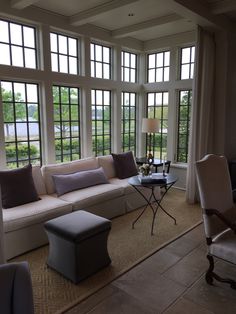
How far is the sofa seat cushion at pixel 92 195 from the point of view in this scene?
11.8 ft

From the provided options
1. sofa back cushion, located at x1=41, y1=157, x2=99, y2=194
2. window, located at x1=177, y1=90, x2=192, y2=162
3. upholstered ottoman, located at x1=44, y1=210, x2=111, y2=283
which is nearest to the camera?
upholstered ottoman, located at x1=44, y1=210, x2=111, y2=283

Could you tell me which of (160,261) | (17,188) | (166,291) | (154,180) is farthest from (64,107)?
(166,291)

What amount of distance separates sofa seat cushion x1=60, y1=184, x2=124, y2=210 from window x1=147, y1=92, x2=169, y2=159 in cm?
201

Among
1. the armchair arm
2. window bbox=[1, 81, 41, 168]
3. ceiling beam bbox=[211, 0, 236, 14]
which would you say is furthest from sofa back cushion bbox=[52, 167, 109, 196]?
ceiling beam bbox=[211, 0, 236, 14]

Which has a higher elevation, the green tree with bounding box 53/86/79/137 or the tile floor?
the green tree with bounding box 53/86/79/137

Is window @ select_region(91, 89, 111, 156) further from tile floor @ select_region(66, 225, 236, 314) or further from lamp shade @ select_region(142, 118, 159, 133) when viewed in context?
tile floor @ select_region(66, 225, 236, 314)

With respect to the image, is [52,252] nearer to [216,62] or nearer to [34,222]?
[34,222]

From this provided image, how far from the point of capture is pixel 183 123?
215 inches

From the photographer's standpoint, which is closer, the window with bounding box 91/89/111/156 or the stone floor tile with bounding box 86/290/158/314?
the stone floor tile with bounding box 86/290/158/314

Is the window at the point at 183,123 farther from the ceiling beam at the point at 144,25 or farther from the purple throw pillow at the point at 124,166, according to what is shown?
the ceiling beam at the point at 144,25

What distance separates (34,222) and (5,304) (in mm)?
1881

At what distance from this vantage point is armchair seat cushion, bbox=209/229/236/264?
2.26 m

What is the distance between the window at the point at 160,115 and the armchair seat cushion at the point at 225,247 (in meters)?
3.46

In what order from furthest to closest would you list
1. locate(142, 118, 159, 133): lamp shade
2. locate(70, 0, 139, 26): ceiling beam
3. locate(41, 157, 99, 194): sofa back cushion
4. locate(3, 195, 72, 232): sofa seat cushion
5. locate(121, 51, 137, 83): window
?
locate(121, 51, 137, 83): window < locate(142, 118, 159, 133): lamp shade < locate(41, 157, 99, 194): sofa back cushion < locate(70, 0, 139, 26): ceiling beam < locate(3, 195, 72, 232): sofa seat cushion
